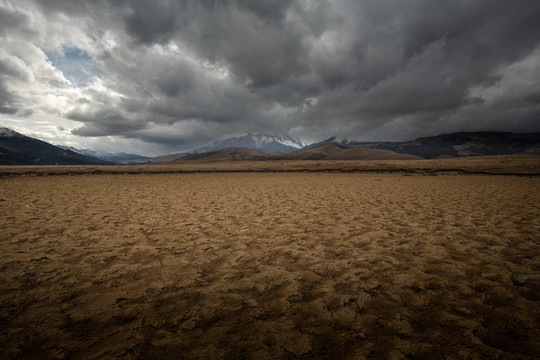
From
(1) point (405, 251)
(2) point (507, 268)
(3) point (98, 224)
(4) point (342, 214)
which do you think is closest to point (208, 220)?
(3) point (98, 224)

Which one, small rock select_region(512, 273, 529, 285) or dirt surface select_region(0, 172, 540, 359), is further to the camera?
small rock select_region(512, 273, 529, 285)

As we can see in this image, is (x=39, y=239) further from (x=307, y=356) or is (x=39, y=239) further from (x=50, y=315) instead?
(x=307, y=356)

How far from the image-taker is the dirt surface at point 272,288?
271cm

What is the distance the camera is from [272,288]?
13.3ft

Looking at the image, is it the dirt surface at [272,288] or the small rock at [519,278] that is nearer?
the dirt surface at [272,288]

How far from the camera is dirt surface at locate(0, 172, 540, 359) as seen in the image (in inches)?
107

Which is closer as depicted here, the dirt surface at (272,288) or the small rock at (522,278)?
the dirt surface at (272,288)

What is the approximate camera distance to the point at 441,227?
6930 millimetres

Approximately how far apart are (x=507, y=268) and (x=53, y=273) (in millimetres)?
9586

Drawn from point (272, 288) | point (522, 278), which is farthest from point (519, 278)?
point (272, 288)

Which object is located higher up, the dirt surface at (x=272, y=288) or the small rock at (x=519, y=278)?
the small rock at (x=519, y=278)

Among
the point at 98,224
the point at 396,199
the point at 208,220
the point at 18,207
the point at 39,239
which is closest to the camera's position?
the point at 39,239

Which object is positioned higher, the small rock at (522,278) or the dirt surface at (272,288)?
the small rock at (522,278)

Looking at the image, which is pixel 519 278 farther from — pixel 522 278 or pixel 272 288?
pixel 272 288
